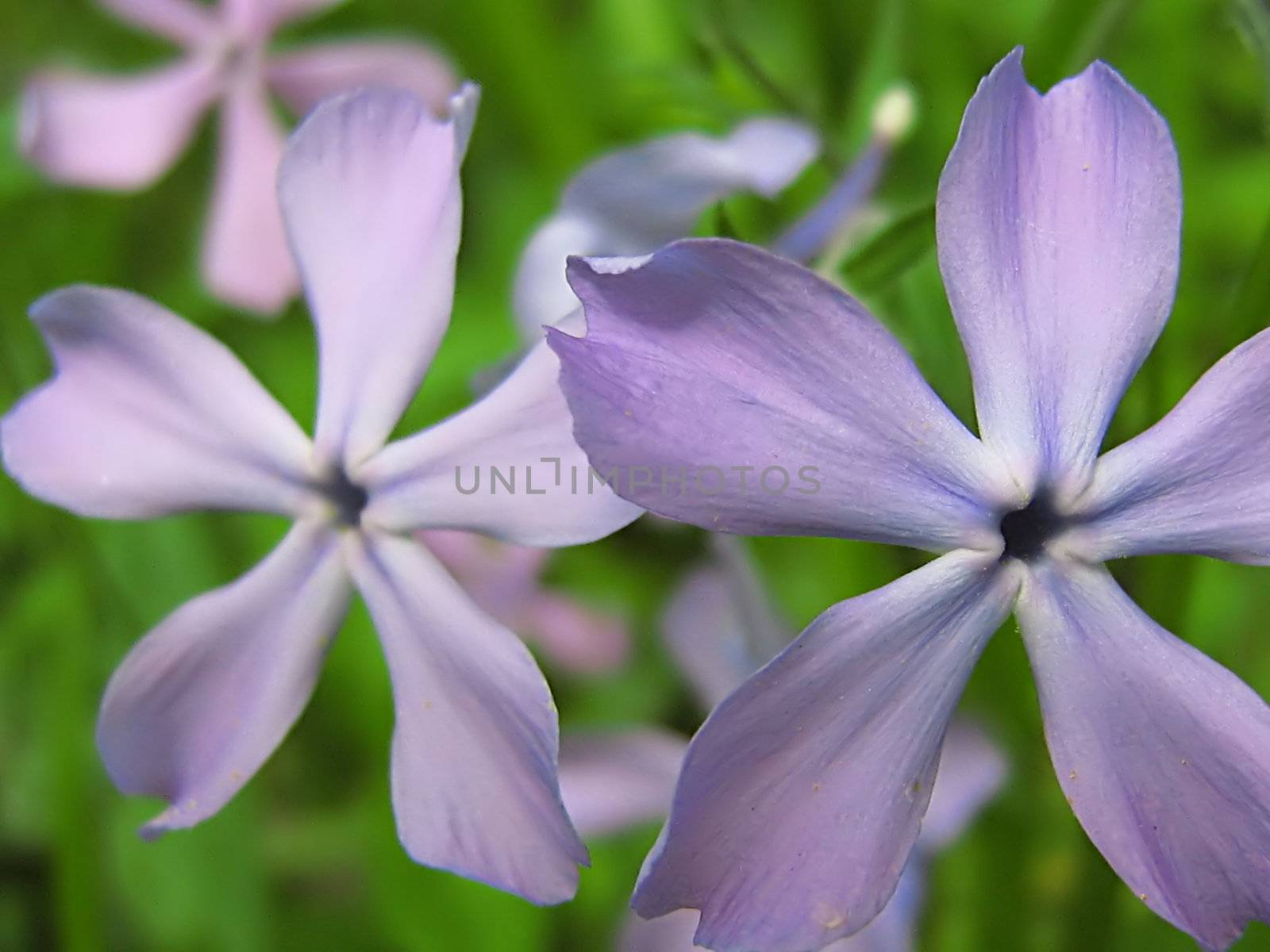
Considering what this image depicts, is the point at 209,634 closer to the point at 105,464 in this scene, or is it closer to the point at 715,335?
the point at 105,464

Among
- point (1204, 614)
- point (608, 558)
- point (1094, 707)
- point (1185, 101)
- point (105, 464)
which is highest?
point (1185, 101)

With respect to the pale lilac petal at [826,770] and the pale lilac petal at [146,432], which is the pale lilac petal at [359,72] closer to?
the pale lilac petal at [146,432]

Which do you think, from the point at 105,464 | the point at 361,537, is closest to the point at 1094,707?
the point at 361,537

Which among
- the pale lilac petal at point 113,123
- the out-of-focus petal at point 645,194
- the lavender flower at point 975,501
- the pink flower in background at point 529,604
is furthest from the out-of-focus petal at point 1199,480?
the pale lilac petal at point 113,123

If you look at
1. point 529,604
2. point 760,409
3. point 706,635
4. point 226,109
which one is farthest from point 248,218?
point 760,409

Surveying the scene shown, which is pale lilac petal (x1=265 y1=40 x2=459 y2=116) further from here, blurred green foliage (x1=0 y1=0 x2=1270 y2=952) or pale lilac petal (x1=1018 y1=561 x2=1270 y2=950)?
pale lilac petal (x1=1018 y1=561 x2=1270 y2=950)

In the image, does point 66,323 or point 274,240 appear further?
point 274,240

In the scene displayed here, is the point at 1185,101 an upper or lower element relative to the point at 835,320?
upper
